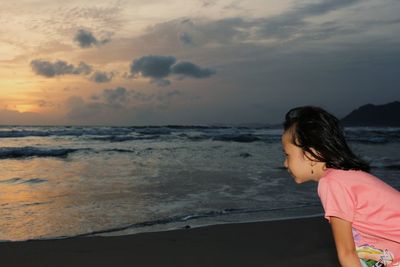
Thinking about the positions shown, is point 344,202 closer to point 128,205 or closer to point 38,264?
point 38,264

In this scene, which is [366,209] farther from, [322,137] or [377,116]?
[377,116]

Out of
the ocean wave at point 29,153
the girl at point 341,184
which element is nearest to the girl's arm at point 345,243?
the girl at point 341,184

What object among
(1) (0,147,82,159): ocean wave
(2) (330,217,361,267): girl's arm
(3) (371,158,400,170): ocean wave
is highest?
(2) (330,217,361,267): girl's arm

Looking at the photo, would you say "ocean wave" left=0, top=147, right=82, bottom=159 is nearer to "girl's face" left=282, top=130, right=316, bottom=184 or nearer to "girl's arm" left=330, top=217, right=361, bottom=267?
"girl's face" left=282, top=130, right=316, bottom=184

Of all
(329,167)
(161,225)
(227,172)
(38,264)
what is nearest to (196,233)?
(161,225)

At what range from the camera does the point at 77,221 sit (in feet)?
21.7

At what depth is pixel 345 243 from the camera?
1.91m

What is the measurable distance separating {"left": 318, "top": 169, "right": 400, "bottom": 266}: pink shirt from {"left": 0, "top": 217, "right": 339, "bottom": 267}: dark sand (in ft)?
8.32

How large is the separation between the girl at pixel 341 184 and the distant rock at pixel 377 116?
6956 centimetres

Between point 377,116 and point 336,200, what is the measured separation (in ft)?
252

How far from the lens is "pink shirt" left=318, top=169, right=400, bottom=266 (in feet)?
6.42

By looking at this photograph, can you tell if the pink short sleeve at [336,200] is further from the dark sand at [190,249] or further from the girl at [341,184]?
the dark sand at [190,249]

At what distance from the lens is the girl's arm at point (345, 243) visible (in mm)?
1898

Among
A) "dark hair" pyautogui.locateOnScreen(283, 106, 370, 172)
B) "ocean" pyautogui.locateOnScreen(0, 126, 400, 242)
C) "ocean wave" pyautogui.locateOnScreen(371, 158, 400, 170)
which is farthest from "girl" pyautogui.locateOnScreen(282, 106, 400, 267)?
"ocean wave" pyautogui.locateOnScreen(371, 158, 400, 170)
